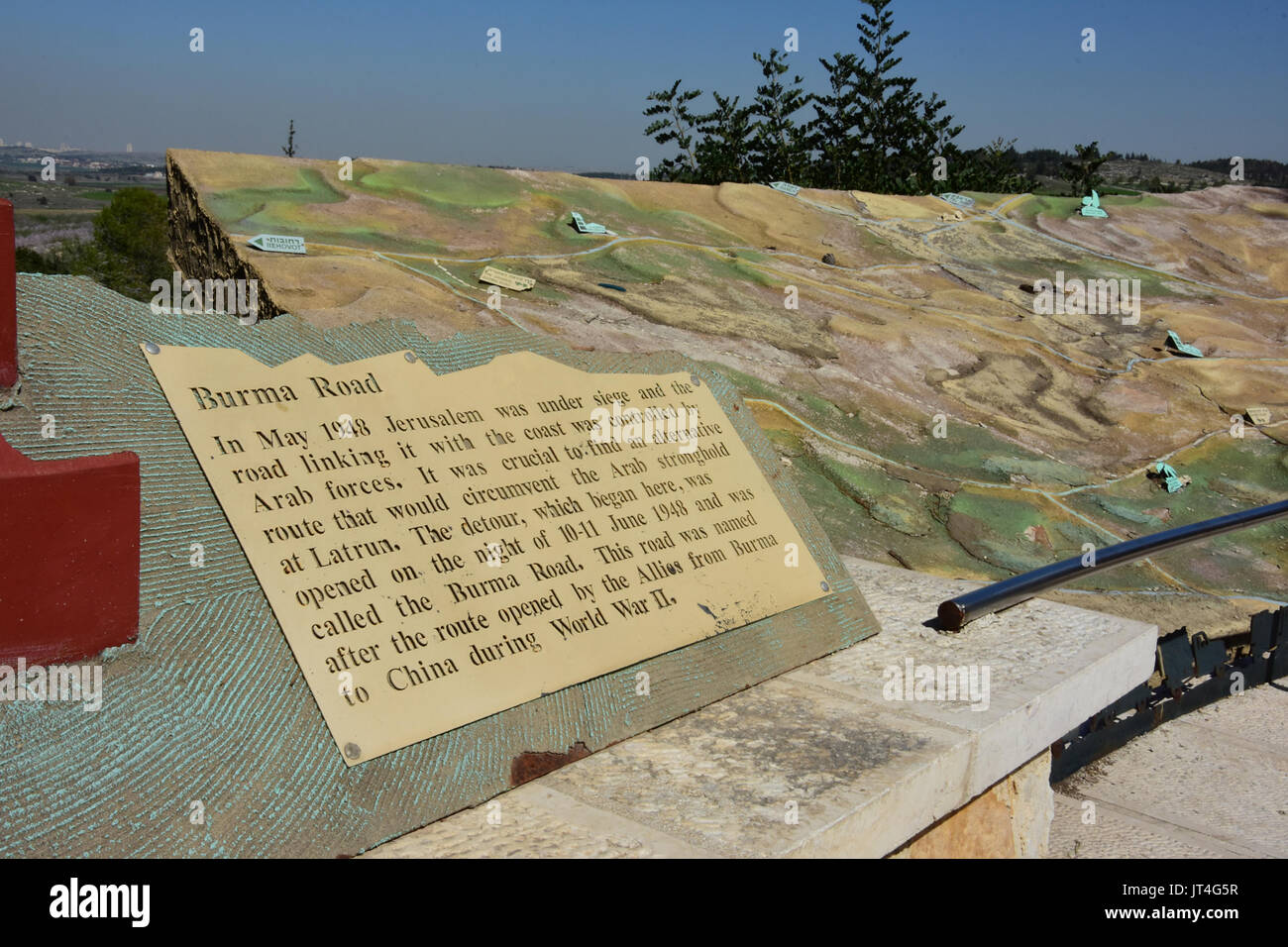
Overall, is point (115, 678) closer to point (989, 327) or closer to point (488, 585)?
point (488, 585)

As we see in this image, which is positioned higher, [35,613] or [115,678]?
[35,613]

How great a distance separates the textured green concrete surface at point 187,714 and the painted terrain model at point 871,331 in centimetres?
238

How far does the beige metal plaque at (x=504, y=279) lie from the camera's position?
598 centimetres

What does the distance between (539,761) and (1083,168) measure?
1910 cm

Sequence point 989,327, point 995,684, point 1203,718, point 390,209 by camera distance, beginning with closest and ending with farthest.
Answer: point 995,684 → point 1203,718 → point 390,209 → point 989,327

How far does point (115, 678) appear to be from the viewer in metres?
1.80

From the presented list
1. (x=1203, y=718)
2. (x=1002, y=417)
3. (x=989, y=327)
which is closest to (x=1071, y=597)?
(x=1203, y=718)

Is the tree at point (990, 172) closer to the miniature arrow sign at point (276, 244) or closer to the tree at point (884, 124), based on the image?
the tree at point (884, 124)

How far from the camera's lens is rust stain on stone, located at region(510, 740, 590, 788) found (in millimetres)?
2057

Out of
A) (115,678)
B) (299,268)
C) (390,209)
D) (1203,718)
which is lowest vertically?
(1203,718)

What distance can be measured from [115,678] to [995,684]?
1.94 m

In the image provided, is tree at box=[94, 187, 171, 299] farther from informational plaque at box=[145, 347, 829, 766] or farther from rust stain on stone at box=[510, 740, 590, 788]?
rust stain on stone at box=[510, 740, 590, 788]

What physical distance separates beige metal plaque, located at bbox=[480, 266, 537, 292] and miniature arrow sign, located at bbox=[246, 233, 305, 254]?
0.99 m

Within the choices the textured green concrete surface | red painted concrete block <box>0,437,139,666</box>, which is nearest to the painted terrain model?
the textured green concrete surface
